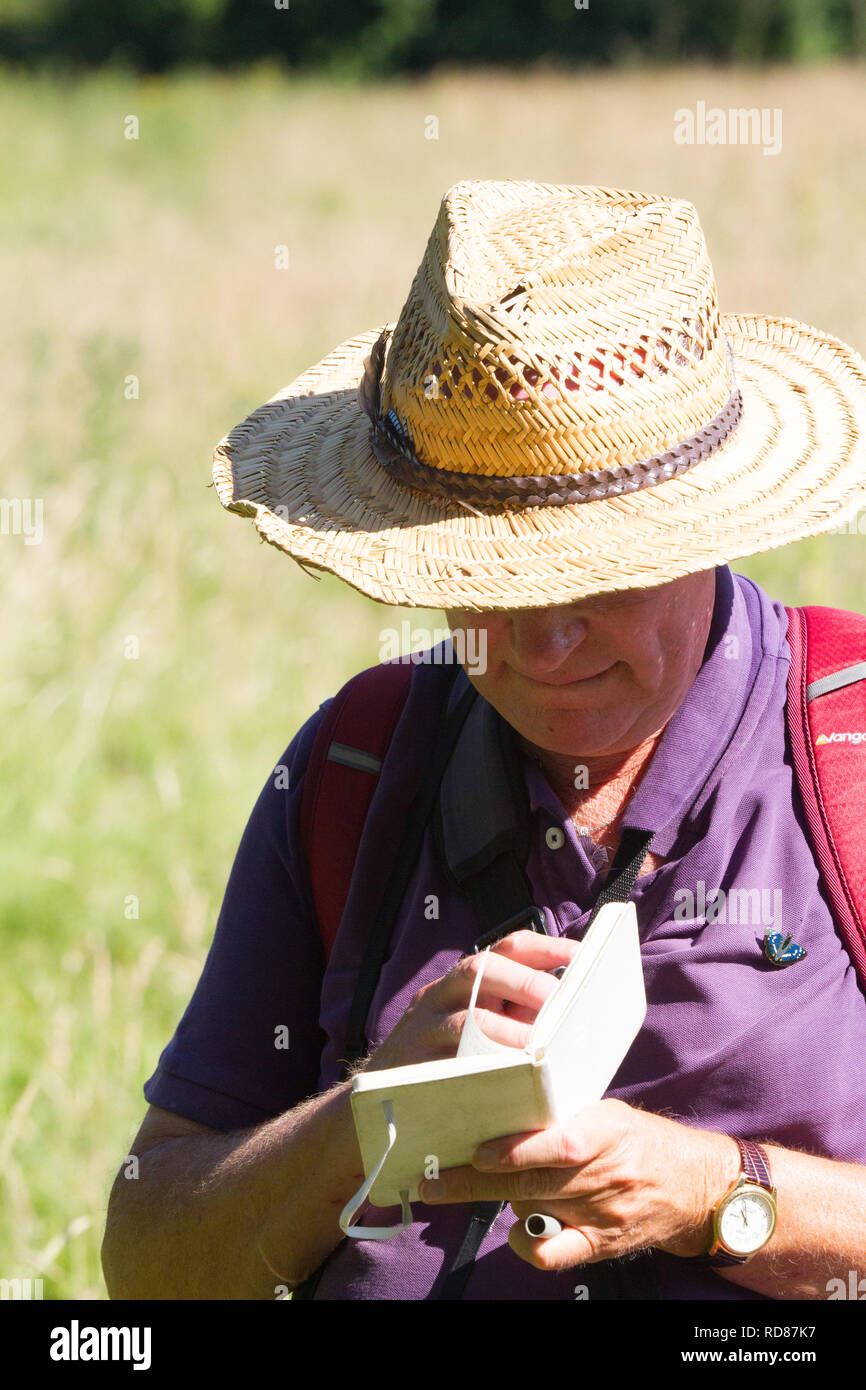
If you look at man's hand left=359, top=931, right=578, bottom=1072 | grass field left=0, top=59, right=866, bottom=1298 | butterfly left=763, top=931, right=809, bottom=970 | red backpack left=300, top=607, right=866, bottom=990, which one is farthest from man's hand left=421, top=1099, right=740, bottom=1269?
grass field left=0, top=59, right=866, bottom=1298

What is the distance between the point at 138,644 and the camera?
589 cm

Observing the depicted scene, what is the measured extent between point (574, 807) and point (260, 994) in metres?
0.57

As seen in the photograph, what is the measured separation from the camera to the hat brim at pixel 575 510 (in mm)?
1822

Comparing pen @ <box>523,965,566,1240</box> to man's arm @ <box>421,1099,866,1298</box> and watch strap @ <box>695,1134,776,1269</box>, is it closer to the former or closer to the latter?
man's arm @ <box>421,1099,866,1298</box>

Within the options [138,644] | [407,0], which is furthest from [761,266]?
[407,0]

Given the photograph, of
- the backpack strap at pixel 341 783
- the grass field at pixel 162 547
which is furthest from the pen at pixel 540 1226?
the grass field at pixel 162 547

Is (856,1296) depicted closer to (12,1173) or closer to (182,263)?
(12,1173)

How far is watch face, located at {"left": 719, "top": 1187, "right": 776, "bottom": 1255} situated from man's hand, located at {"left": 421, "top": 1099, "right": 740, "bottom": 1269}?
0.07ft

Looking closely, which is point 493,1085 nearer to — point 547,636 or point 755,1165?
point 755,1165

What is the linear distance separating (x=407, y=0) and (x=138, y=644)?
29.7 meters

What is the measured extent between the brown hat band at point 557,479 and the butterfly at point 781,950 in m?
A: 0.62

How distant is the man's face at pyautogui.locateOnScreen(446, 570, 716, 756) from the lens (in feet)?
6.32

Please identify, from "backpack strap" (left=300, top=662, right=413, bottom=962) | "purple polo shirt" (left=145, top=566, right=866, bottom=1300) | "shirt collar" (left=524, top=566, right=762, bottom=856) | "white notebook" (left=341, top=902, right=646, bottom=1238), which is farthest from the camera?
"backpack strap" (left=300, top=662, right=413, bottom=962)

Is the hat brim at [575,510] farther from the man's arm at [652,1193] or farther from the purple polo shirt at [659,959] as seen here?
the man's arm at [652,1193]
